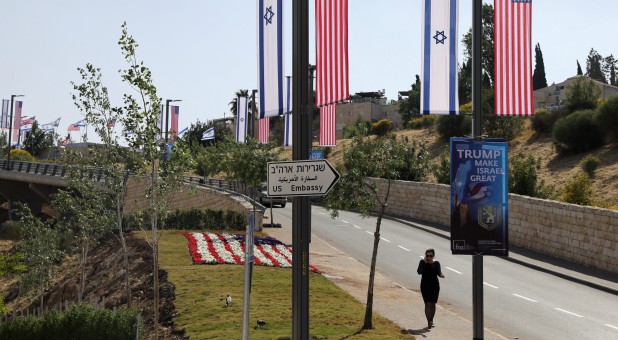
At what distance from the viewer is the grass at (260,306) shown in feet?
60.4

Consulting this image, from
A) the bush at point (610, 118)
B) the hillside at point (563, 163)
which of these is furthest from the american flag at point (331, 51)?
the bush at point (610, 118)

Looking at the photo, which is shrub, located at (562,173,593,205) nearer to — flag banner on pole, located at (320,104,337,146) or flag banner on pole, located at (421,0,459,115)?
flag banner on pole, located at (320,104,337,146)

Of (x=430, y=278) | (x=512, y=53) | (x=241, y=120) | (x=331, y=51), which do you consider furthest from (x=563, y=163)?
(x=331, y=51)

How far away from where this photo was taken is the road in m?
21.0

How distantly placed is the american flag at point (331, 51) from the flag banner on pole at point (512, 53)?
2.54m

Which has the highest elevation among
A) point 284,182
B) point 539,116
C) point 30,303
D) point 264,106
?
point 539,116

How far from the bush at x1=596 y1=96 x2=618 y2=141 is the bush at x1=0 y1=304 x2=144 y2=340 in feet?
140

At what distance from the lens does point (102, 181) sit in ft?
156

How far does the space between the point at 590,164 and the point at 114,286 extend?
105 ft

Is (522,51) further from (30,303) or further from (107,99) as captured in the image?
(30,303)

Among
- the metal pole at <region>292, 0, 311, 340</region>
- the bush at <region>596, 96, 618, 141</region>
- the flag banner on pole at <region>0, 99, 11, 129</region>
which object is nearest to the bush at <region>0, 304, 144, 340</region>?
the metal pole at <region>292, 0, 311, 340</region>

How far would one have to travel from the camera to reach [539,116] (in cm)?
6500

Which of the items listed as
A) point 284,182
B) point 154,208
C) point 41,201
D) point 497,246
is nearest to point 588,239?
point 154,208

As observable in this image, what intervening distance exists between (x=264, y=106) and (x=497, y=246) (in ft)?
14.0
